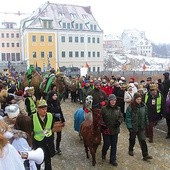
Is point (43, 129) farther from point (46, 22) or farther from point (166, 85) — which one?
point (46, 22)

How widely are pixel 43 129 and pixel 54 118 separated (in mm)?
1584

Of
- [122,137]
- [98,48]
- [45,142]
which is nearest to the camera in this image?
[45,142]

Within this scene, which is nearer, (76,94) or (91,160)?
(91,160)

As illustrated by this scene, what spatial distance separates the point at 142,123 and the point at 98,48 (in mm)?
57747

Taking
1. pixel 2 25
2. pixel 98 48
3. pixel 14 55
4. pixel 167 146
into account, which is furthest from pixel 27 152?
pixel 2 25

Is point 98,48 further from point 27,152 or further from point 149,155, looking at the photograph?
point 27,152

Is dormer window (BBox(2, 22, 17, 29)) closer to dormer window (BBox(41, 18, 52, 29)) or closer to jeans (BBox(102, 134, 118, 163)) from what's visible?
dormer window (BBox(41, 18, 52, 29))

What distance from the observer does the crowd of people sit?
3.84 metres

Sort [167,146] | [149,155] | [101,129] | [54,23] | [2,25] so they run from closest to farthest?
[101,129] < [149,155] < [167,146] < [54,23] < [2,25]

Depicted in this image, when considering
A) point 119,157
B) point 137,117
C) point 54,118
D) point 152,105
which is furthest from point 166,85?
point 54,118

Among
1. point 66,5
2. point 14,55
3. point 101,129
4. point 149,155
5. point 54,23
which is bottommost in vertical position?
point 149,155

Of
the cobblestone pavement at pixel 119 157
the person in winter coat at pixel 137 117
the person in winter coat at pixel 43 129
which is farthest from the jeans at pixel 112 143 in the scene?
the person in winter coat at pixel 43 129

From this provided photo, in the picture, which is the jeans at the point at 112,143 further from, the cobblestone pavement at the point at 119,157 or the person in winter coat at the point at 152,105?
the person in winter coat at the point at 152,105

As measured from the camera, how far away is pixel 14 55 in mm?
78188
